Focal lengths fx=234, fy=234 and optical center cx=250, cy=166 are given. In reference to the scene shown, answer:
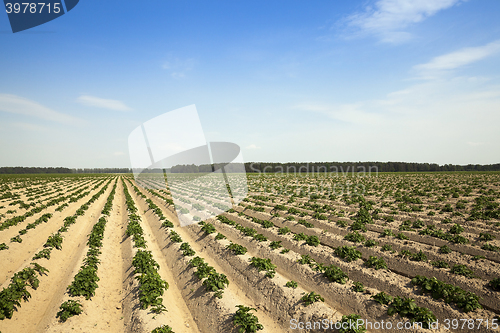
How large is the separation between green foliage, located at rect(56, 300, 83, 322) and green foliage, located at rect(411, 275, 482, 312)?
11.8 m

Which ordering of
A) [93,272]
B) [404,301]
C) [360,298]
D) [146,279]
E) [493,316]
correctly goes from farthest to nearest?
1. [93,272]
2. [146,279]
3. [360,298]
4. [404,301]
5. [493,316]

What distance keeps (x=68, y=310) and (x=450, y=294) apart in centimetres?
1244

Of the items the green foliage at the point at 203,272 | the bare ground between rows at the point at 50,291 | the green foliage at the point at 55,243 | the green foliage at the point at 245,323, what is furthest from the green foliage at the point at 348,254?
the green foliage at the point at 55,243

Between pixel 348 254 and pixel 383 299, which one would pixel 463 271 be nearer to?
pixel 348 254

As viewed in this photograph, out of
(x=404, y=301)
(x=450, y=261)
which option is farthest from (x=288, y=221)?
(x=404, y=301)

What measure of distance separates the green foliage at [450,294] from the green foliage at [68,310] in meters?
11.8

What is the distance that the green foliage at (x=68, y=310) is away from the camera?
7.44 meters

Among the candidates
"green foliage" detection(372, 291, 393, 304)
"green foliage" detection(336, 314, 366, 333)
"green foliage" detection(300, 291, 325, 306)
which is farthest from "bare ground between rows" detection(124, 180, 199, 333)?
"green foliage" detection(372, 291, 393, 304)

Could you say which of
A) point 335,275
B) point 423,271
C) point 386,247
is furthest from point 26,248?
point 423,271

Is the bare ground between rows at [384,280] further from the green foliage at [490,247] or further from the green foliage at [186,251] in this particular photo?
the green foliage at [490,247]

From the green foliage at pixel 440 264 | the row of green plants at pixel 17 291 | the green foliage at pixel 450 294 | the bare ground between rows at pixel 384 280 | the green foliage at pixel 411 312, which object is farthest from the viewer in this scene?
the green foliage at pixel 440 264

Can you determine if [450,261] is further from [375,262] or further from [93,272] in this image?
[93,272]

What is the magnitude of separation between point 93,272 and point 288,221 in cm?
1315

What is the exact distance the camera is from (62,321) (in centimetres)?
743
